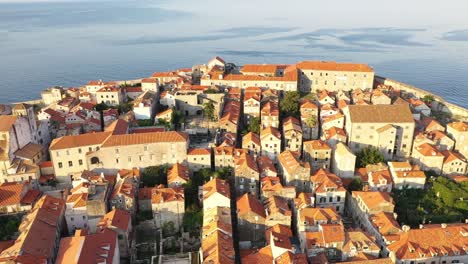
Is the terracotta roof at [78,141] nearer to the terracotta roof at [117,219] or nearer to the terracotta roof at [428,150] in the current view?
the terracotta roof at [117,219]

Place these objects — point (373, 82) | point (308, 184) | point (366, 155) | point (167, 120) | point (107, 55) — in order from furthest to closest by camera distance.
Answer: point (107, 55) < point (373, 82) < point (167, 120) < point (366, 155) < point (308, 184)

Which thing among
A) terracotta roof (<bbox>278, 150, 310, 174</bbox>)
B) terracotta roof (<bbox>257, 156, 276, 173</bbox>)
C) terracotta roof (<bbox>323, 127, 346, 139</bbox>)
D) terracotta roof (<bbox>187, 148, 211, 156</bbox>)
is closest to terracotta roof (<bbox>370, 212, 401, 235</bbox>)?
terracotta roof (<bbox>278, 150, 310, 174</bbox>)

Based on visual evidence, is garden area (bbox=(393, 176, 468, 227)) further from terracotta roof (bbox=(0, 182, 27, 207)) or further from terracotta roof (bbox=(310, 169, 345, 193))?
terracotta roof (bbox=(0, 182, 27, 207))

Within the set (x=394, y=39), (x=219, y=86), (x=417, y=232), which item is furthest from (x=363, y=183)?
(x=394, y=39)

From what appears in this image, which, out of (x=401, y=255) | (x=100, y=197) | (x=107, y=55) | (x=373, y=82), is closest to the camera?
(x=401, y=255)

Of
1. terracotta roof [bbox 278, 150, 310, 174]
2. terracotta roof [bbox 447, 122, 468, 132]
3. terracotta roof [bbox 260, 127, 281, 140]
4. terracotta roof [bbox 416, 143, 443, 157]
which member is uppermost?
terracotta roof [bbox 260, 127, 281, 140]

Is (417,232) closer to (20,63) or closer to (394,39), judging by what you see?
(20,63)

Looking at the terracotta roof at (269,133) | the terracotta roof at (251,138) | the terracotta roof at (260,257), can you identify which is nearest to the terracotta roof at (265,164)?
the terracotta roof at (251,138)
